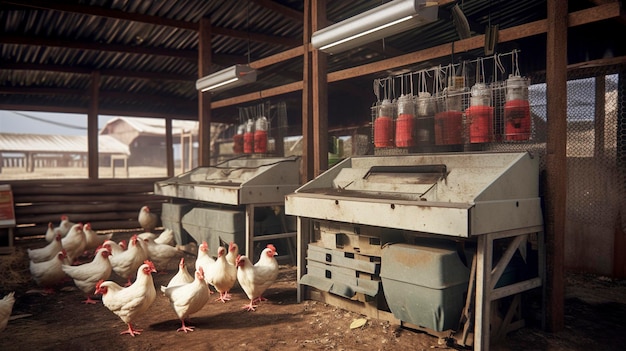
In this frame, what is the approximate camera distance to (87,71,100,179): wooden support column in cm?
1105

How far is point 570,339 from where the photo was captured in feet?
12.9

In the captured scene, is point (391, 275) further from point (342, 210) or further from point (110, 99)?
point (110, 99)

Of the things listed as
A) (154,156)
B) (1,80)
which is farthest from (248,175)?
(154,156)

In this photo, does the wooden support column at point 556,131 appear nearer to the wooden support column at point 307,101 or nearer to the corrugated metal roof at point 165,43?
the corrugated metal roof at point 165,43

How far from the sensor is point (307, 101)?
6.21 meters

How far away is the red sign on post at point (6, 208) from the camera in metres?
8.67

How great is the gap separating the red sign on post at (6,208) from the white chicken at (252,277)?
6.35 meters

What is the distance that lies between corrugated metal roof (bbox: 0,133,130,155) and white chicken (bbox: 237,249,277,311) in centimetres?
2387

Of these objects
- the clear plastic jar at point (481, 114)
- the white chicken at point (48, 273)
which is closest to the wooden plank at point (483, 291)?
the clear plastic jar at point (481, 114)

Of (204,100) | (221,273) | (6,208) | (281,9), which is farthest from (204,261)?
(6,208)

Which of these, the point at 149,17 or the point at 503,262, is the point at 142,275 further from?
the point at 149,17

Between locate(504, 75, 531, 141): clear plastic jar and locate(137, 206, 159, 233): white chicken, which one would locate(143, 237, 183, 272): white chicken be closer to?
locate(137, 206, 159, 233): white chicken

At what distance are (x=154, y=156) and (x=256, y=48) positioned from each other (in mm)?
22336

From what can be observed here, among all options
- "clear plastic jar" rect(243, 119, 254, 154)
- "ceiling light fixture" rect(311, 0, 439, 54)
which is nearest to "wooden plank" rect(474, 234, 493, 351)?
"ceiling light fixture" rect(311, 0, 439, 54)
